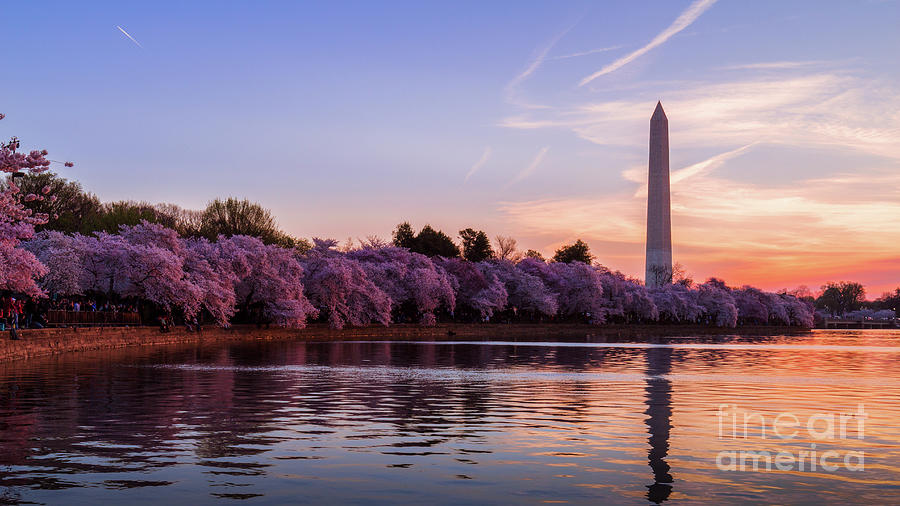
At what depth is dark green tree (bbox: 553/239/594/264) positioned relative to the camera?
158 meters

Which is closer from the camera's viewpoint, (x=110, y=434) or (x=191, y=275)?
(x=110, y=434)

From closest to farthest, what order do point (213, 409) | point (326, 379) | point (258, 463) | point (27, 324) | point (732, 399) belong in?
point (258, 463)
point (213, 409)
point (732, 399)
point (326, 379)
point (27, 324)

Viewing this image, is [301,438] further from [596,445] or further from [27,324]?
[27,324]

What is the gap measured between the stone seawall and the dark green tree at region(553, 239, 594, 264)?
2949 centimetres

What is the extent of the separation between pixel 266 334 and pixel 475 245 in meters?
74.6

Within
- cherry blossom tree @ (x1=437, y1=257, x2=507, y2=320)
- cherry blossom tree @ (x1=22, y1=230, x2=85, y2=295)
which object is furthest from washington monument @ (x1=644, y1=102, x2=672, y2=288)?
cherry blossom tree @ (x1=22, y1=230, x2=85, y2=295)

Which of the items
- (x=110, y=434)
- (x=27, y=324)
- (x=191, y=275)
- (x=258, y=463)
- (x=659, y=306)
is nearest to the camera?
(x=258, y=463)

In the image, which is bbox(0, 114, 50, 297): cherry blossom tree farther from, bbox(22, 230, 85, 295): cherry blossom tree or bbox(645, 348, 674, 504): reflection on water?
bbox(645, 348, 674, 504): reflection on water

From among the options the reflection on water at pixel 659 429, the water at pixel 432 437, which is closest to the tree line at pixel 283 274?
the water at pixel 432 437

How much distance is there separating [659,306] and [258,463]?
124 meters

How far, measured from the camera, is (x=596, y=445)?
15555mm

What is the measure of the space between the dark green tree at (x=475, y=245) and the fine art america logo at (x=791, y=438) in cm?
12270

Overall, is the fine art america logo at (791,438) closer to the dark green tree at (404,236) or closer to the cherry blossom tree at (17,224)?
the cherry blossom tree at (17,224)

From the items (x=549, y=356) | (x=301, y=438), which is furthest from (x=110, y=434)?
(x=549, y=356)
